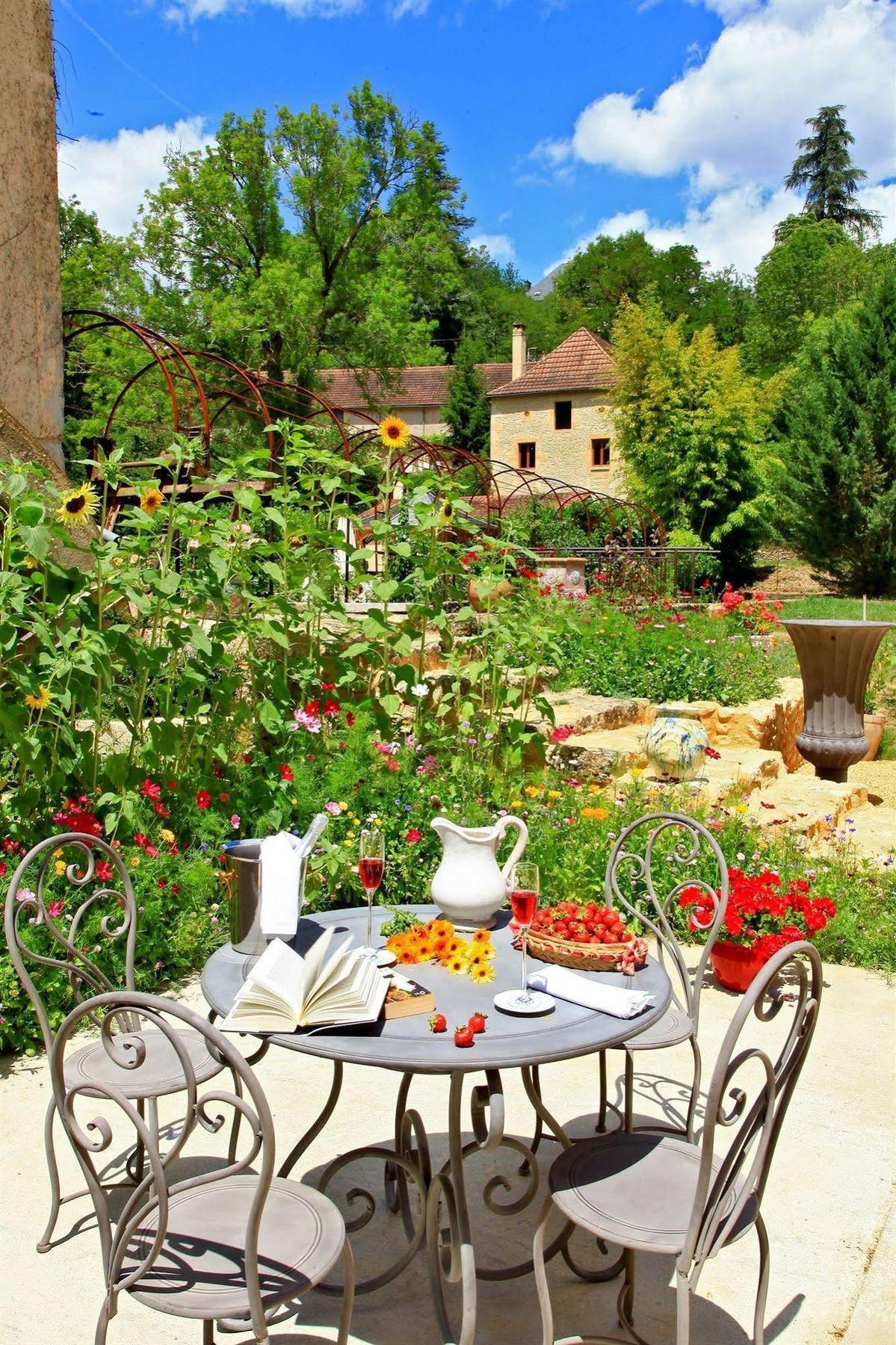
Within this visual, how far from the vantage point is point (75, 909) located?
3.41m

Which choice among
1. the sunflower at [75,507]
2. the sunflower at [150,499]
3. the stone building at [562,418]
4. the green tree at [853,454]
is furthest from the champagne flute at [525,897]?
the stone building at [562,418]

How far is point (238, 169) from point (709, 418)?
12.2 meters

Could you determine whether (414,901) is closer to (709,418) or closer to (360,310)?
(709,418)

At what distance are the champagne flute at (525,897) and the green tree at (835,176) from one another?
159ft

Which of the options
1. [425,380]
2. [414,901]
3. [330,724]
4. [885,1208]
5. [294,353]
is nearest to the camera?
[885,1208]

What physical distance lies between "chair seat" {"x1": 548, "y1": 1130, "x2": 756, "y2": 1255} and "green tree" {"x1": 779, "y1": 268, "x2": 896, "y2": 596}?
61.3 ft

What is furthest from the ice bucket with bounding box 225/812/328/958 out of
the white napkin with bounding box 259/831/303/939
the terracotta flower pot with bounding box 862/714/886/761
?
the terracotta flower pot with bounding box 862/714/886/761

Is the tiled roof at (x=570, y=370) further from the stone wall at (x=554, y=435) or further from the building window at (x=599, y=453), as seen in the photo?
the building window at (x=599, y=453)

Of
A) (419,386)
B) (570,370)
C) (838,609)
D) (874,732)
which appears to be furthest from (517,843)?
(419,386)

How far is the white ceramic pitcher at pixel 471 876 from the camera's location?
91.5 inches

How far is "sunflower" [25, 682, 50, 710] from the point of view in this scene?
10.7 feet

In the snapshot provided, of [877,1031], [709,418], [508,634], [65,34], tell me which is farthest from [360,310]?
[877,1031]

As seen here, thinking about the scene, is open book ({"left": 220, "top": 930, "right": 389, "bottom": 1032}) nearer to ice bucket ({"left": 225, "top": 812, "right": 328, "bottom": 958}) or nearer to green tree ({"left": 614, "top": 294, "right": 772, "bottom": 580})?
ice bucket ({"left": 225, "top": 812, "right": 328, "bottom": 958})

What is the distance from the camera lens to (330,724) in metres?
4.64
